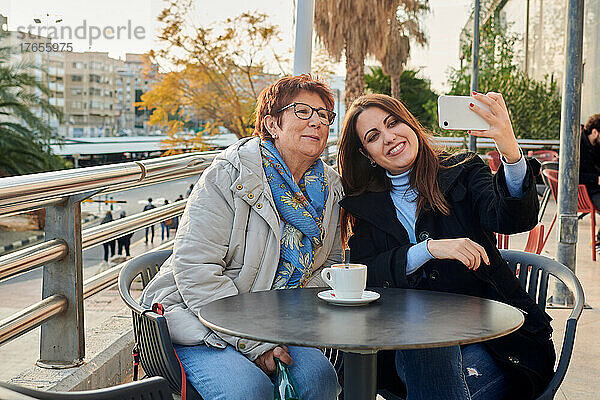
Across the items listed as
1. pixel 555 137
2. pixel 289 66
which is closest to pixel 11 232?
pixel 289 66

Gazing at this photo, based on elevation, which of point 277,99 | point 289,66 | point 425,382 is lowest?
point 425,382

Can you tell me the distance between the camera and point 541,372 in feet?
7.48

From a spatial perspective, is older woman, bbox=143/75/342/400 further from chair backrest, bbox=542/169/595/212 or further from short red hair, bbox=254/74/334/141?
chair backrest, bbox=542/169/595/212

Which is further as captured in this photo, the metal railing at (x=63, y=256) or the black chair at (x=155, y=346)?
the metal railing at (x=63, y=256)

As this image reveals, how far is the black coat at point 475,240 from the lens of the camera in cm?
231

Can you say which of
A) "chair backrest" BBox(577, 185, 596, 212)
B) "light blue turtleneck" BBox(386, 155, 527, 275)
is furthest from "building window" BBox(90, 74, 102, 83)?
"light blue turtleneck" BBox(386, 155, 527, 275)

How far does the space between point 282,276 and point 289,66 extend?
24561mm

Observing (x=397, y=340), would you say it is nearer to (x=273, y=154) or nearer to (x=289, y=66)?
(x=273, y=154)

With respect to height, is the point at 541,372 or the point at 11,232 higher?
the point at 541,372

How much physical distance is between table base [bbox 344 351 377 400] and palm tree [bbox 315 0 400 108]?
17845 mm

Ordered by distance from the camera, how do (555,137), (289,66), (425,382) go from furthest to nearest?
(289,66) < (555,137) < (425,382)

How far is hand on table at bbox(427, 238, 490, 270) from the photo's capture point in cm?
230

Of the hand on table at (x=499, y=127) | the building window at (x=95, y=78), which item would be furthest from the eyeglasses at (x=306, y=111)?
the building window at (x=95, y=78)

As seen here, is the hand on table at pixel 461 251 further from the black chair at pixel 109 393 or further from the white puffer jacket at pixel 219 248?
the black chair at pixel 109 393
